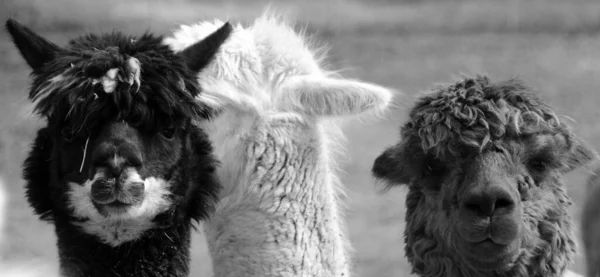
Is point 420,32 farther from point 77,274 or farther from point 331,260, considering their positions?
point 77,274

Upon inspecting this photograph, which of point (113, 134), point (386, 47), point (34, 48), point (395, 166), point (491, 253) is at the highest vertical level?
point (386, 47)

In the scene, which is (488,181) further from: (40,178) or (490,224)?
(40,178)

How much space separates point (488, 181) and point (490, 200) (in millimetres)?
A: 109

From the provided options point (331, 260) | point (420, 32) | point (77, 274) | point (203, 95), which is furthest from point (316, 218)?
point (420, 32)

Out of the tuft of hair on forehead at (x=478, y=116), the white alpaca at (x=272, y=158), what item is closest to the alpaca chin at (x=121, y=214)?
the white alpaca at (x=272, y=158)

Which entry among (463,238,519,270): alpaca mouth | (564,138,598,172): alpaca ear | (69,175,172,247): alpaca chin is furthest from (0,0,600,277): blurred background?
(69,175,172,247): alpaca chin

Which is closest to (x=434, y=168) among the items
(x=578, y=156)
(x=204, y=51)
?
(x=578, y=156)

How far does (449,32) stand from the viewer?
19641 millimetres

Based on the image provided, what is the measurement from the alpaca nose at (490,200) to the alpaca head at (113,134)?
112 cm

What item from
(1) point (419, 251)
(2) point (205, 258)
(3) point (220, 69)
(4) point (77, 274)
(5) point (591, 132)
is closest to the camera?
(4) point (77, 274)

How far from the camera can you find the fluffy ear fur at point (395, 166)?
483 cm

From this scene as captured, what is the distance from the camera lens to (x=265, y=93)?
18.0 feet

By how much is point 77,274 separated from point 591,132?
1128 centimetres

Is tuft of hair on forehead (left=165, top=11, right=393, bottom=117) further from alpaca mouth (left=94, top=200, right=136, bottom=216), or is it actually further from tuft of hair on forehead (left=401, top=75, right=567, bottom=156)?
alpaca mouth (left=94, top=200, right=136, bottom=216)
